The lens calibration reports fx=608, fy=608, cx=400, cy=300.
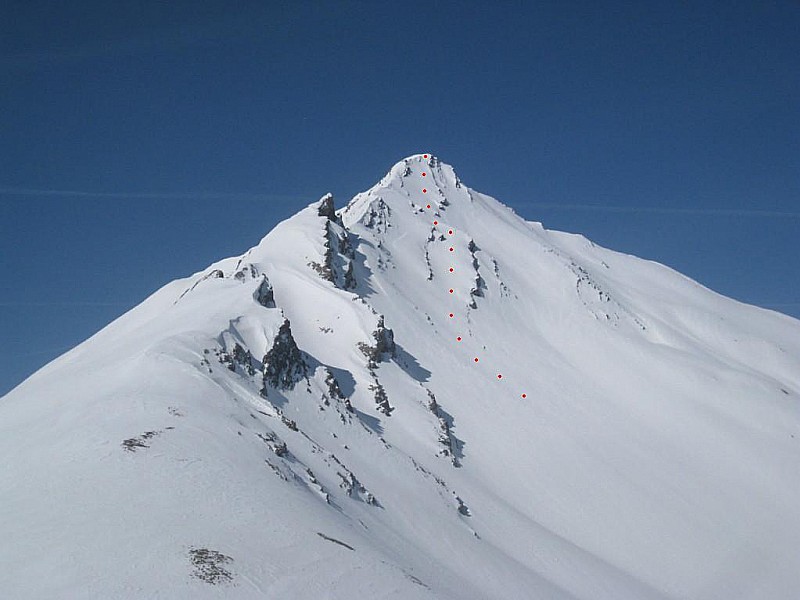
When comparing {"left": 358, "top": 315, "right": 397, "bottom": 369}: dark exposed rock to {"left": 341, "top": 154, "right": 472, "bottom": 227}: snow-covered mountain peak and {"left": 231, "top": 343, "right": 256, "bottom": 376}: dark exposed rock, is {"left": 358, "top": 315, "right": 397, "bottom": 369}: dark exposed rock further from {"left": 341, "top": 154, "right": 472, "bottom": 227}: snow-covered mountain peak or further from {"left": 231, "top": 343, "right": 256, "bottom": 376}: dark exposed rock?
{"left": 341, "top": 154, "right": 472, "bottom": 227}: snow-covered mountain peak

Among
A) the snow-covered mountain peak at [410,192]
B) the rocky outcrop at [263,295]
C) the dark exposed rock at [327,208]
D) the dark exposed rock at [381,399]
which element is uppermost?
the snow-covered mountain peak at [410,192]

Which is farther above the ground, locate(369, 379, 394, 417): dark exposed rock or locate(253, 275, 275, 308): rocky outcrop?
locate(253, 275, 275, 308): rocky outcrop

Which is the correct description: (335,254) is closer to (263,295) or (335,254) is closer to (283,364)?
(263,295)

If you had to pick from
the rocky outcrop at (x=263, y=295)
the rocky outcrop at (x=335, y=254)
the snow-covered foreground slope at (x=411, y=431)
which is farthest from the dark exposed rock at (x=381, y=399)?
the rocky outcrop at (x=335, y=254)

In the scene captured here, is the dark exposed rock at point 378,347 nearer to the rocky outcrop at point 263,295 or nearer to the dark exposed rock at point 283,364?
the rocky outcrop at point 263,295

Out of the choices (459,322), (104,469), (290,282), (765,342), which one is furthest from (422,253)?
(104,469)

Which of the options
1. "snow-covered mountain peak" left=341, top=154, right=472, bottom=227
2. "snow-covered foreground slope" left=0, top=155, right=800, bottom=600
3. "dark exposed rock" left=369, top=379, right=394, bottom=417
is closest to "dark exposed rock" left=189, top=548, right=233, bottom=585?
"snow-covered foreground slope" left=0, top=155, right=800, bottom=600

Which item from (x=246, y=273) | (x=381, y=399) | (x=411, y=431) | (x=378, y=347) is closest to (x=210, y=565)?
(x=411, y=431)

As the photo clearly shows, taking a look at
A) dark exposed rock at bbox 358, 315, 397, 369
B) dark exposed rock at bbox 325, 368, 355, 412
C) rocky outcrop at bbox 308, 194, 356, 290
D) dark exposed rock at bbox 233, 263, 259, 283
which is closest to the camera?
dark exposed rock at bbox 325, 368, 355, 412
